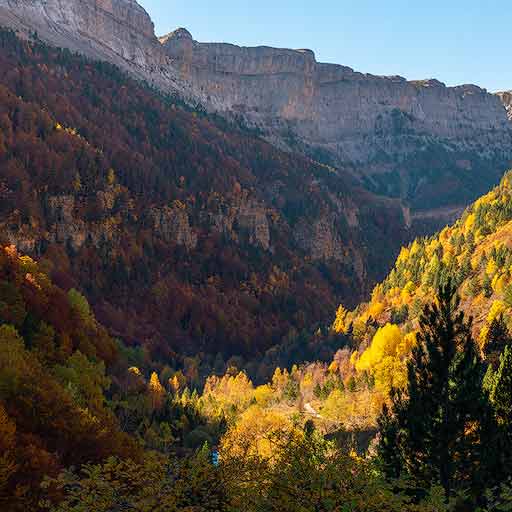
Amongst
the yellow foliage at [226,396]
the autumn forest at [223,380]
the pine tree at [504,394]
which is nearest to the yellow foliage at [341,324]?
the autumn forest at [223,380]

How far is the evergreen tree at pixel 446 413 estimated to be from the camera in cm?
3678

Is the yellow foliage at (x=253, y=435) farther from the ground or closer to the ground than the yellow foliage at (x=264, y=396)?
farther from the ground

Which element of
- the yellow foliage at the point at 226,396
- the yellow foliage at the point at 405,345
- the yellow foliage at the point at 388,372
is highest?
the yellow foliage at the point at 405,345

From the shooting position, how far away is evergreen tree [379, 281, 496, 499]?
36781 mm

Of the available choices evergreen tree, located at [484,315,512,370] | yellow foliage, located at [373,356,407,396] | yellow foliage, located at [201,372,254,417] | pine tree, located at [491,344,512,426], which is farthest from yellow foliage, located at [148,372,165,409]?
pine tree, located at [491,344,512,426]

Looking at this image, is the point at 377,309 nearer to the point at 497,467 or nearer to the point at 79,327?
the point at 79,327

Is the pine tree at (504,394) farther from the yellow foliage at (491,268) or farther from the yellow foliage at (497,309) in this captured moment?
the yellow foliage at (491,268)

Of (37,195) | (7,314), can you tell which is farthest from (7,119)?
(7,314)

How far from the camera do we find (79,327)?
95.2 m

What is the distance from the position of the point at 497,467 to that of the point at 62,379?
55.0 metres

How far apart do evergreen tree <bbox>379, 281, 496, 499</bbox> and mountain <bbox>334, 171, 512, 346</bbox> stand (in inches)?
1993

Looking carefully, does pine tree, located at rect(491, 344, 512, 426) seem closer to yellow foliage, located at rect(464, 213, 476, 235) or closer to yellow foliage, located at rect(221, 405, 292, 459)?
yellow foliage, located at rect(221, 405, 292, 459)

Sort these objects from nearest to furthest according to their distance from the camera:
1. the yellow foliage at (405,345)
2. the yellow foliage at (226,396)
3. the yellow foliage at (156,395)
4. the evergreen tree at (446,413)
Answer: the evergreen tree at (446,413) → the yellow foliage at (156,395) → the yellow foliage at (226,396) → the yellow foliage at (405,345)

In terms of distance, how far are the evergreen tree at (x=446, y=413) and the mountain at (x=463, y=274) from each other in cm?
5063
